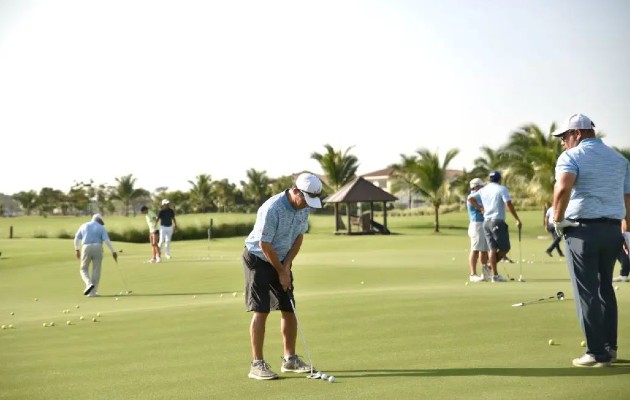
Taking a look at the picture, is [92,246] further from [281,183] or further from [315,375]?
[281,183]

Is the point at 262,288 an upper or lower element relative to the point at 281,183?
lower

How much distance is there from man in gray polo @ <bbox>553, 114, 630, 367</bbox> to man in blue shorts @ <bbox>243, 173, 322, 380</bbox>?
2583mm

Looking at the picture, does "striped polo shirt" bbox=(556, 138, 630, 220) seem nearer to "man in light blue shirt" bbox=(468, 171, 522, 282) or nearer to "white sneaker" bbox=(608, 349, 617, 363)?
"white sneaker" bbox=(608, 349, 617, 363)

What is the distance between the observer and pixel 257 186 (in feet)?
393

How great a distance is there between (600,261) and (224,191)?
120129 mm

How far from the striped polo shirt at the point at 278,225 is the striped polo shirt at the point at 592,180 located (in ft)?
9.12

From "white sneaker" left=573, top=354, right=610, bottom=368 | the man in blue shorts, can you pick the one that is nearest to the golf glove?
"white sneaker" left=573, top=354, right=610, bottom=368

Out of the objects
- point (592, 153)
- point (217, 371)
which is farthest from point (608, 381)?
point (217, 371)

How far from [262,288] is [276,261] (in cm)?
37

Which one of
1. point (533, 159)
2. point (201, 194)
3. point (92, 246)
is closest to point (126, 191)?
point (201, 194)

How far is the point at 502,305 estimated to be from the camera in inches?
508

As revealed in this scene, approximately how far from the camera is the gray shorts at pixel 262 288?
326 inches

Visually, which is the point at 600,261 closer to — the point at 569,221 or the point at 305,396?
the point at 569,221

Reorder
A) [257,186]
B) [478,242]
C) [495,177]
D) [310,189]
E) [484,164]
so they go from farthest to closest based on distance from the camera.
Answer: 1. [257,186]
2. [484,164]
3. [478,242]
4. [495,177]
5. [310,189]
